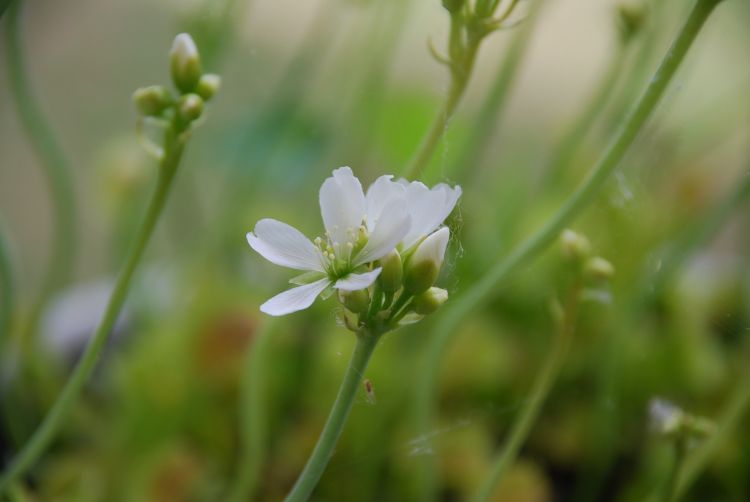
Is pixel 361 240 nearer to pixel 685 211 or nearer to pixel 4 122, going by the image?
pixel 685 211

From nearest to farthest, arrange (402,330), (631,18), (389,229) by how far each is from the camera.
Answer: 1. (389,229)
2. (631,18)
3. (402,330)

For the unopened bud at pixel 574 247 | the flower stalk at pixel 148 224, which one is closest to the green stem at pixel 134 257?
the flower stalk at pixel 148 224

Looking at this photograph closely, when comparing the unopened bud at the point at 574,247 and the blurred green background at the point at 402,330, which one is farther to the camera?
the blurred green background at the point at 402,330

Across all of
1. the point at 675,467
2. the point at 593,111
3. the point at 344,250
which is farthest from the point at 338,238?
the point at 593,111

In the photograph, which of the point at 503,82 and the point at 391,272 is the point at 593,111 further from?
the point at 391,272

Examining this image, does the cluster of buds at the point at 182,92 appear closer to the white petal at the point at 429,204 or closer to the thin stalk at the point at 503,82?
the white petal at the point at 429,204

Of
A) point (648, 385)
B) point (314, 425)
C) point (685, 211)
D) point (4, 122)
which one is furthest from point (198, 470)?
point (4, 122)
